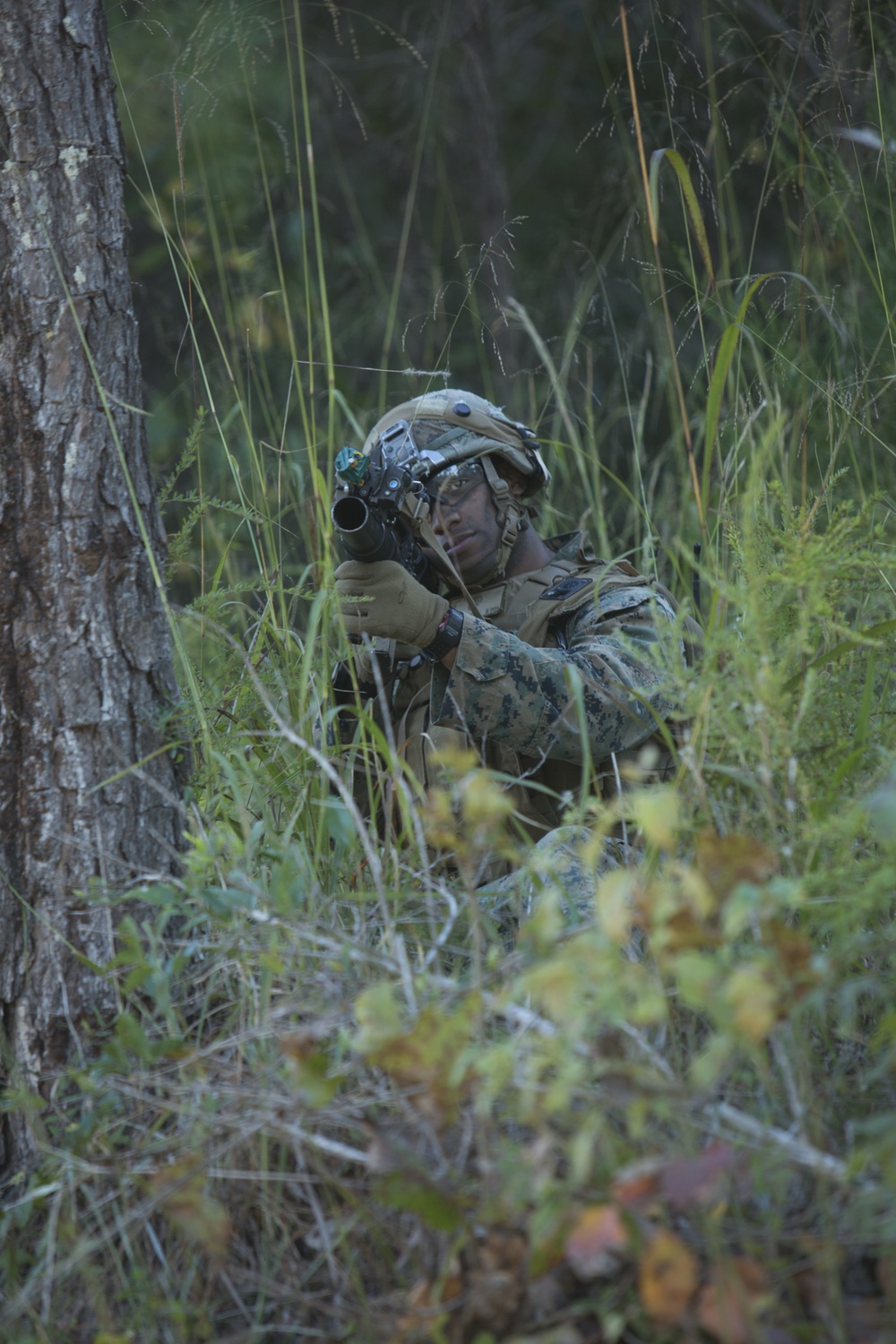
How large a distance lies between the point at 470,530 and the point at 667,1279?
1880 mm

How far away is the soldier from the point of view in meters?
2.21

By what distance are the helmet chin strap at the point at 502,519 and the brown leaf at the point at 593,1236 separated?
72.4 inches

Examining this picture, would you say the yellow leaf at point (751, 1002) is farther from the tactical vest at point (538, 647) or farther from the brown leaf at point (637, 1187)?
the tactical vest at point (538, 647)

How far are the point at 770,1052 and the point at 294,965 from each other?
59cm

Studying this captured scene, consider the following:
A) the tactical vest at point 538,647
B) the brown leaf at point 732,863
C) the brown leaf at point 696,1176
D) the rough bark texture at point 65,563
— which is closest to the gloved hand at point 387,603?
the tactical vest at point 538,647

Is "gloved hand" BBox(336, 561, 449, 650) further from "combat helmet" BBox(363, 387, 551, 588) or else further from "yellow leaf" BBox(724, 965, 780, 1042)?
"yellow leaf" BBox(724, 965, 780, 1042)

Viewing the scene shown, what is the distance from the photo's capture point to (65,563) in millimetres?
1613

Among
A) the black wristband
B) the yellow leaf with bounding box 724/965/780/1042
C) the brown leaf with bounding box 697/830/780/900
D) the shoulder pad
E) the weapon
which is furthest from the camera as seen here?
the shoulder pad

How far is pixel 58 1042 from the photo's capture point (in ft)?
5.00

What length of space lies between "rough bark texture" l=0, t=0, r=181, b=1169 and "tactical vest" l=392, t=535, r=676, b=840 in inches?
34.0

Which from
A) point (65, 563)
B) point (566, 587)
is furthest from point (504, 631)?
point (65, 563)

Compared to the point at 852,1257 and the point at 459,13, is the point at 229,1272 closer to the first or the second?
the point at 852,1257

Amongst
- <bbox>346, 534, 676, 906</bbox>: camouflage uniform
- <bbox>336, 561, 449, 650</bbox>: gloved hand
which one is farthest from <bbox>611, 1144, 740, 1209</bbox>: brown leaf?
<bbox>336, 561, 449, 650</bbox>: gloved hand

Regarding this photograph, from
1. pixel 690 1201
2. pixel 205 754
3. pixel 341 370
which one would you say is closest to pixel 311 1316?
pixel 690 1201
